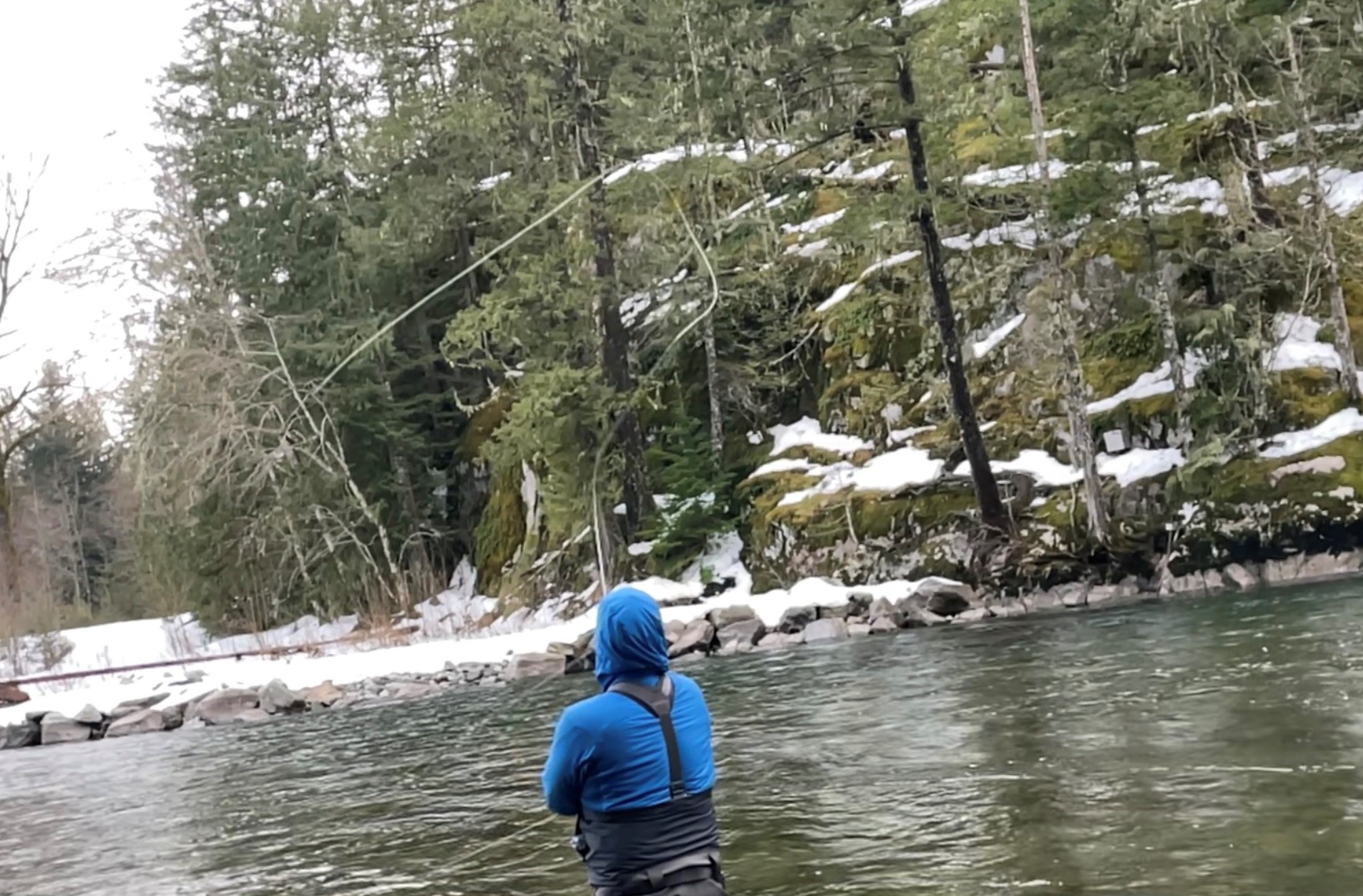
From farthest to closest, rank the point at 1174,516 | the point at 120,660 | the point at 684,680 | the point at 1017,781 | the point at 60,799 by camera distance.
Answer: the point at 120,660, the point at 1174,516, the point at 60,799, the point at 1017,781, the point at 684,680

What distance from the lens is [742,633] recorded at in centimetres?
1770

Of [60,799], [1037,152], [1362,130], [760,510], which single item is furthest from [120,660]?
[1362,130]

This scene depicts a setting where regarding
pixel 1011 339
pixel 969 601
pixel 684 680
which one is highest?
pixel 1011 339

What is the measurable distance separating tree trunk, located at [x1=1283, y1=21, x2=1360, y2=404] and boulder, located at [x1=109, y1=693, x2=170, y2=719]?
17518 millimetres

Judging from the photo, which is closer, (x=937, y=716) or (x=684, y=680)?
(x=684, y=680)

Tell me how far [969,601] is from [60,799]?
11.7 metres

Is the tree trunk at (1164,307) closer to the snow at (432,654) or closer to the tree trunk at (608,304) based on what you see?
the snow at (432,654)

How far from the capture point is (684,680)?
159 inches

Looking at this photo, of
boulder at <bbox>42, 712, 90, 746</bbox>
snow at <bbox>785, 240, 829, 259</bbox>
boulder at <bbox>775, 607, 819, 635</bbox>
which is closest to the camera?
boulder at <bbox>42, 712, 90, 746</bbox>

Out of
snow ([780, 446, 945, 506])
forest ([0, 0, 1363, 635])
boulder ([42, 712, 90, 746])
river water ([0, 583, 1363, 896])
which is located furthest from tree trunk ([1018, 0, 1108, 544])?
boulder ([42, 712, 90, 746])

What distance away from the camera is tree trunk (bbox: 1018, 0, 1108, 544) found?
60.5 feet

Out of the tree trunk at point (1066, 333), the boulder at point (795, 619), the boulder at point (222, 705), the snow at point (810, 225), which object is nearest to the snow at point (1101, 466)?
the tree trunk at point (1066, 333)

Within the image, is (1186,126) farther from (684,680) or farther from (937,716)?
(684,680)

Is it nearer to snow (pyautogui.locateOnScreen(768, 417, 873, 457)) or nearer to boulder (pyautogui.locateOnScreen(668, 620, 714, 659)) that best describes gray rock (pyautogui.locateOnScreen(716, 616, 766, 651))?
boulder (pyautogui.locateOnScreen(668, 620, 714, 659))
